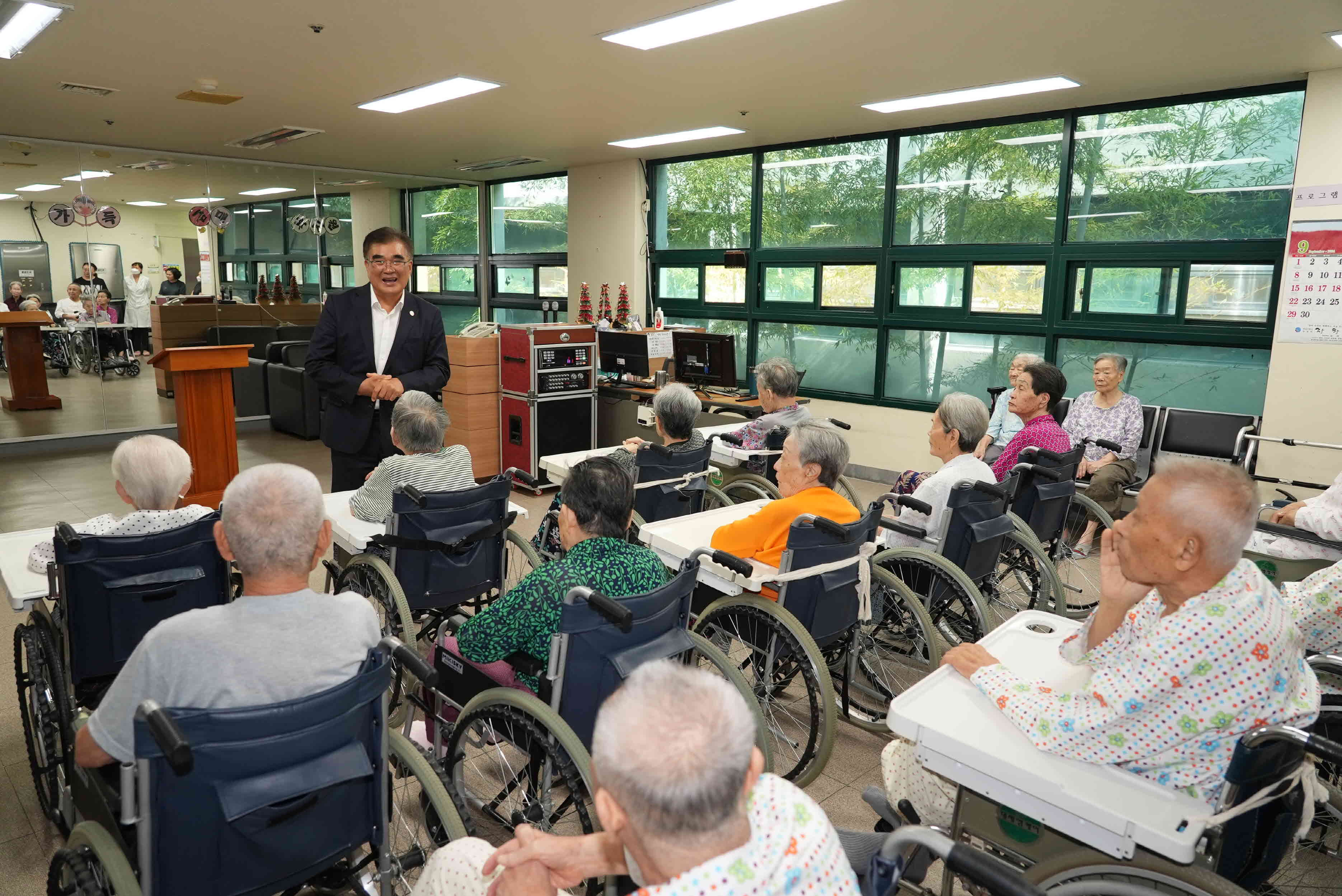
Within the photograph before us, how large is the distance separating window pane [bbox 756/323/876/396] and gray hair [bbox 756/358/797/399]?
2.75 metres

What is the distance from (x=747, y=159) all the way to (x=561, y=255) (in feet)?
8.64

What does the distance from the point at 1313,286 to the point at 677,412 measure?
12.6 ft

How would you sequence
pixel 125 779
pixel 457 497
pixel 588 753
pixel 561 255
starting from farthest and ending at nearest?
pixel 561 255 → pixel 457 497 → pixel 588 753 → pixel 125 779

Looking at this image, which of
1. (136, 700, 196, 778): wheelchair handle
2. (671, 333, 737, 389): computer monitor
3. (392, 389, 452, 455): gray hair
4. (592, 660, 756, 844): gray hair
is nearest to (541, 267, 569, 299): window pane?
(671, 333, 737, 389): computer monitor

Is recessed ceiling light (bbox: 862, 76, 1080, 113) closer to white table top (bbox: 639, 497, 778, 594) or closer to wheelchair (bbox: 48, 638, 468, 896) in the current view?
white table top (bbox: 639, 497, 778, 594)

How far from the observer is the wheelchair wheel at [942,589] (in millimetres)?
2805

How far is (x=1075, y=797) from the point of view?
4.61 ft

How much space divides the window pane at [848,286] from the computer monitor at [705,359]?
148 centimetres

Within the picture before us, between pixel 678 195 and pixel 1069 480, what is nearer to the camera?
pixel 1069 480

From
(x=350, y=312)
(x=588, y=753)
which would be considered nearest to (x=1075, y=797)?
(x=588, y=753)

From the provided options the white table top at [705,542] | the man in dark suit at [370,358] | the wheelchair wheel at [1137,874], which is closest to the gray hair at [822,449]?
the white table top at [705,542]

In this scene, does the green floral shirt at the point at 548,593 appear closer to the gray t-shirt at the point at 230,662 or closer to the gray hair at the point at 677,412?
→ the gray t-shirt at the point at 230,662

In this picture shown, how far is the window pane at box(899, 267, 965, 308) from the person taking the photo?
653 centimetres

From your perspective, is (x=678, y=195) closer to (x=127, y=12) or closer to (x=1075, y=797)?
(x=127, y=12)
